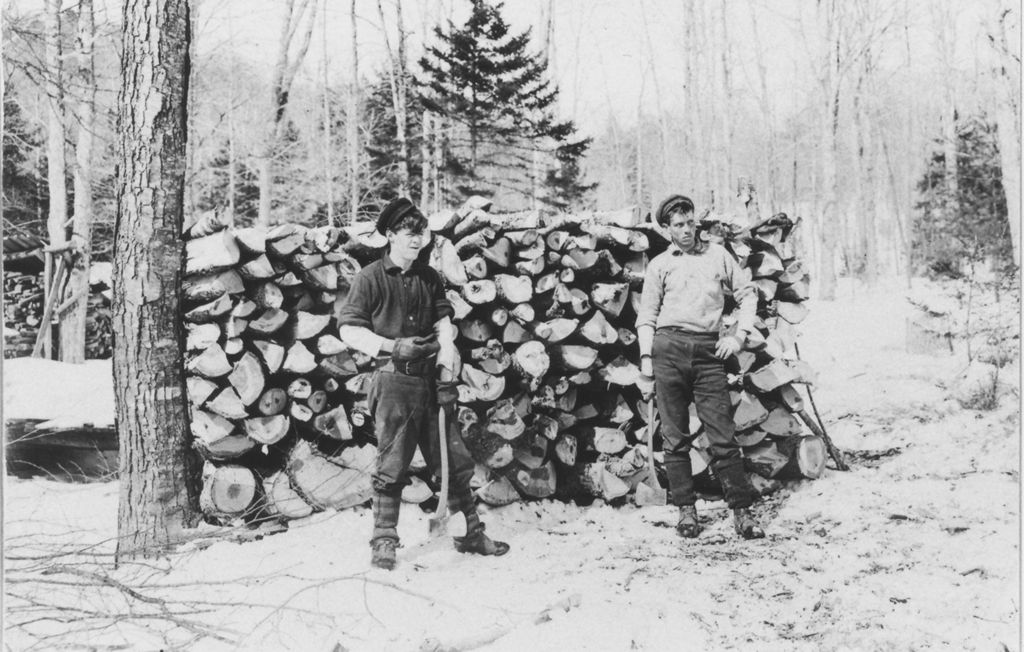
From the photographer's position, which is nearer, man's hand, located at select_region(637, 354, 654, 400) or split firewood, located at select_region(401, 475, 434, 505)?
man's hand, located at select_region(637, 354, 654, 400)

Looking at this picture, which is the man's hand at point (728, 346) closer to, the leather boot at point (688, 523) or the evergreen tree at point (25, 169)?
the leather boot at point (688, 523)

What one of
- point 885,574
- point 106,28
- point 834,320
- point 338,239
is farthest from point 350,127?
point 885,574

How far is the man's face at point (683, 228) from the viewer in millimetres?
3398

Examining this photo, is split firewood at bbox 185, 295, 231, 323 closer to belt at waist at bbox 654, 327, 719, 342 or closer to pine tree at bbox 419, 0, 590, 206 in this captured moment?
belt at waist at bbox 654, 327, 719, 342

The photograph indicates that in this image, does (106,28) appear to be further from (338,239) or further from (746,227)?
(746,227)

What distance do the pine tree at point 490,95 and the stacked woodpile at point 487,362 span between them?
8.77 m

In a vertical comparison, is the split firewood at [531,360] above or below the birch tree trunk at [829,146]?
below

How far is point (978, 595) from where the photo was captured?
233 centimetres

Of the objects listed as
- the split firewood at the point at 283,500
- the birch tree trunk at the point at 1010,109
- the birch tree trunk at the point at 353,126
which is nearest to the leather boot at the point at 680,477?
the birch tree trunk at the point at 1010,109

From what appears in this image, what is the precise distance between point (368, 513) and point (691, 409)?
210 centimetres

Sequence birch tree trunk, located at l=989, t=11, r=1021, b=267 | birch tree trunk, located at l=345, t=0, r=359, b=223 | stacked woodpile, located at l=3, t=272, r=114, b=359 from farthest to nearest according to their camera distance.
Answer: birch tree trunk, located at l=345, t=0, r=359, b=223 → stacked woodpile, located at l=3, t=272, r=114, b=359 → birch tree trunk, located at l=989, t=11, r=1021, b=267

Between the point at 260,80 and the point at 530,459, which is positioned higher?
the point at 260,80

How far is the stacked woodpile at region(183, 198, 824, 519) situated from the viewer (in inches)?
137

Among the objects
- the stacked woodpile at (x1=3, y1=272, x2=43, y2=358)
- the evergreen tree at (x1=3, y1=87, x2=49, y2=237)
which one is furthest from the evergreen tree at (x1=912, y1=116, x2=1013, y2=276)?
the evergreen tree at (x1=3, y1=87, x2=49, y2=237)
